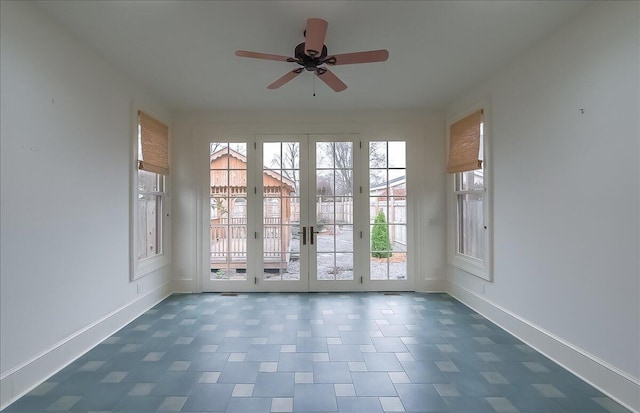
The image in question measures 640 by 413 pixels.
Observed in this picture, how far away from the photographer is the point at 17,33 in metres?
2.07

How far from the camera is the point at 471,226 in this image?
3875mm

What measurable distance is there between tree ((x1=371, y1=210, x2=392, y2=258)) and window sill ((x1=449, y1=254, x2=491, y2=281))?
2.89 feet

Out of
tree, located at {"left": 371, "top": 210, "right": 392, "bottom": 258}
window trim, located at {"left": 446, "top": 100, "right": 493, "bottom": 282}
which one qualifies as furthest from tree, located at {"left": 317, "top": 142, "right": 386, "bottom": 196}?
window trim, located at {"left": 446, "top": 100, "right": 493, "bottom": 282}

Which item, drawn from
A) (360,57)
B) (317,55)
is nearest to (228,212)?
(317,55)

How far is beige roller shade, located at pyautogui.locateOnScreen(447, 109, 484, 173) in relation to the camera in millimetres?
3598

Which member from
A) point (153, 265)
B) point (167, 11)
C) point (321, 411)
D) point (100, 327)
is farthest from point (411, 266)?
point (167, 11)

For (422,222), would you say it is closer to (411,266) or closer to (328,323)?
(411,266)

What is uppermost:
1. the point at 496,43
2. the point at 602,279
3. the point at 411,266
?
the point at 496,43

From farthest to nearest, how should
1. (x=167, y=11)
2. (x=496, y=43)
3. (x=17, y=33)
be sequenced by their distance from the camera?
(x=496, y=43) < (x=167, y=11) < (x=17, y=33)

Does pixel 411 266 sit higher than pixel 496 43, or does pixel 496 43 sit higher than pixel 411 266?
pixel 496 43

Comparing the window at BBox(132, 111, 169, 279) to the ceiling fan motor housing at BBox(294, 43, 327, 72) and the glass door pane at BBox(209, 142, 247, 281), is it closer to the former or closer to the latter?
the glass door pane at BBox(209, 142, 247, 281)

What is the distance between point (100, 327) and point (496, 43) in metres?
4.43

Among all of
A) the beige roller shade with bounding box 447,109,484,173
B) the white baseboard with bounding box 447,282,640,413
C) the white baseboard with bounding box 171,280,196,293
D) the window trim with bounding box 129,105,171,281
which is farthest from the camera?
the white baseboard with bounding box 171,280,196,293

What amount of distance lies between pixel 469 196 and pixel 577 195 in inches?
62.7
